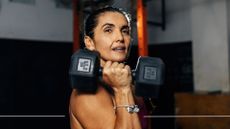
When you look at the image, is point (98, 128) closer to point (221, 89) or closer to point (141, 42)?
point (141, 42)

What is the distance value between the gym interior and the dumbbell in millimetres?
2341

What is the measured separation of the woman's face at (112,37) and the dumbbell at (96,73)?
2.0 inches

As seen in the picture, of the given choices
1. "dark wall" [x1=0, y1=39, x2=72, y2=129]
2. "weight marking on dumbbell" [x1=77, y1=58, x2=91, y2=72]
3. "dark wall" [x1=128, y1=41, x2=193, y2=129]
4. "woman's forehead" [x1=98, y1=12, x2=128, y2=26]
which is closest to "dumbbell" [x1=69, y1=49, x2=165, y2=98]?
"weight marking on dumbbell" [x1=77, y1=58, x2=91, y2=72]

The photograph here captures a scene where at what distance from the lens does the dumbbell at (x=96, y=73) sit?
33.0 inches

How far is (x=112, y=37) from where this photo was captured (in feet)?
2.94

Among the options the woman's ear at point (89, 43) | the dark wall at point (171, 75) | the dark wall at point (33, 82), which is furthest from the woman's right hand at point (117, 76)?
the dark wall at point (171, 75)

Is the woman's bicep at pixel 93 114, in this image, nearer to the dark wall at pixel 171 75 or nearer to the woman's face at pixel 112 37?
the woman's face at pixel 112 37

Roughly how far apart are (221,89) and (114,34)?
9.90 feet

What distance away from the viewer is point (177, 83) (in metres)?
4.59

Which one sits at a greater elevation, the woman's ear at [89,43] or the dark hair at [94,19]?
the dark hair at [94,19]

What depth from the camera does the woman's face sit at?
899 mm

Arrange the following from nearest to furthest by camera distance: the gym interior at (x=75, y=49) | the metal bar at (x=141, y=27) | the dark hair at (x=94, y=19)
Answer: the dark hair at (x=94, y=19) → the metal bar at (x=141, y=27) → the gym interior at (x=75, y=49)

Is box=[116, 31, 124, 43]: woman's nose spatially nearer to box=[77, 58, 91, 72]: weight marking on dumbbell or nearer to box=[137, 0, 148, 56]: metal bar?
box=[77, 58, 91, 72]: weight marking on dumbbell

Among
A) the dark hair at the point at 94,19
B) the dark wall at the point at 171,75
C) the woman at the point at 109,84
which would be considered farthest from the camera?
the dark wall at the point at 171,75
